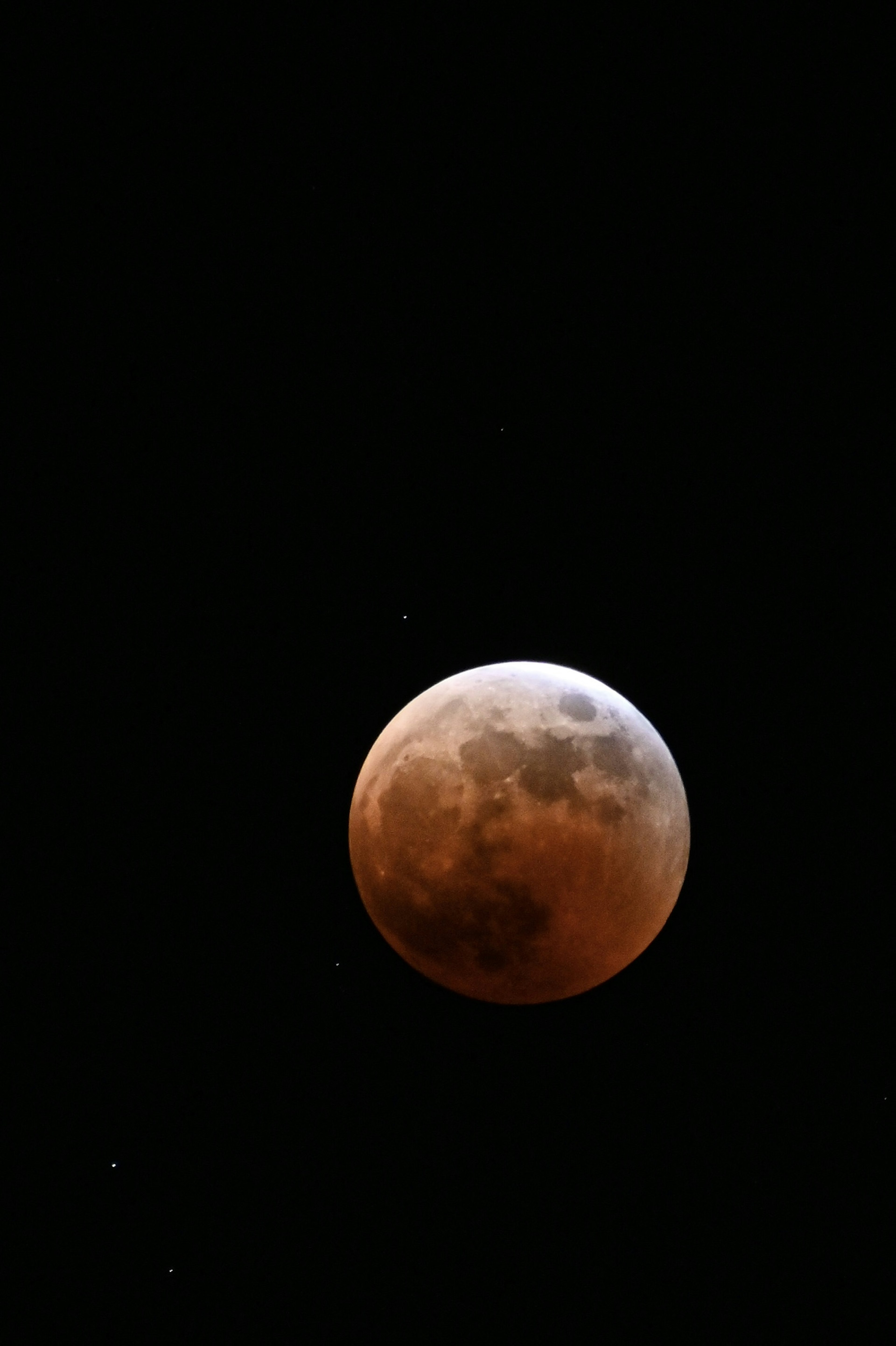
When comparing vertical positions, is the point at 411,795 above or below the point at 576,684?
below

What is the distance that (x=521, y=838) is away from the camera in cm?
315

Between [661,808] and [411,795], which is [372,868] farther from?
[661,808]

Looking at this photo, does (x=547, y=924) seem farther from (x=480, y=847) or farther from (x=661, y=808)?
(x=661, y=808)

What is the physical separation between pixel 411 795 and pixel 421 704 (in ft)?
1.55

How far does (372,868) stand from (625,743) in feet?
3.98

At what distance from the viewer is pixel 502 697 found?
11.3 ft

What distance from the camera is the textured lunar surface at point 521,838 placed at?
318cm

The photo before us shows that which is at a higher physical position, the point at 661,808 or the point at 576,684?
the point at 576,684

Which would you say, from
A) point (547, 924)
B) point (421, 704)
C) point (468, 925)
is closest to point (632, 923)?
point (547, 924)

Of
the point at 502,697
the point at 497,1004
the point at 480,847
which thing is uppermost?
the point at 502,697

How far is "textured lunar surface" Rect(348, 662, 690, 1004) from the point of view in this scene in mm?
3178

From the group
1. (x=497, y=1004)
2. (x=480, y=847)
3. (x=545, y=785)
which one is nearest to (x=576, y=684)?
(x=545, y=785)

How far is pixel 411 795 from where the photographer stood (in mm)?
3332

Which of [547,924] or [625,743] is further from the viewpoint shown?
[625,743]
